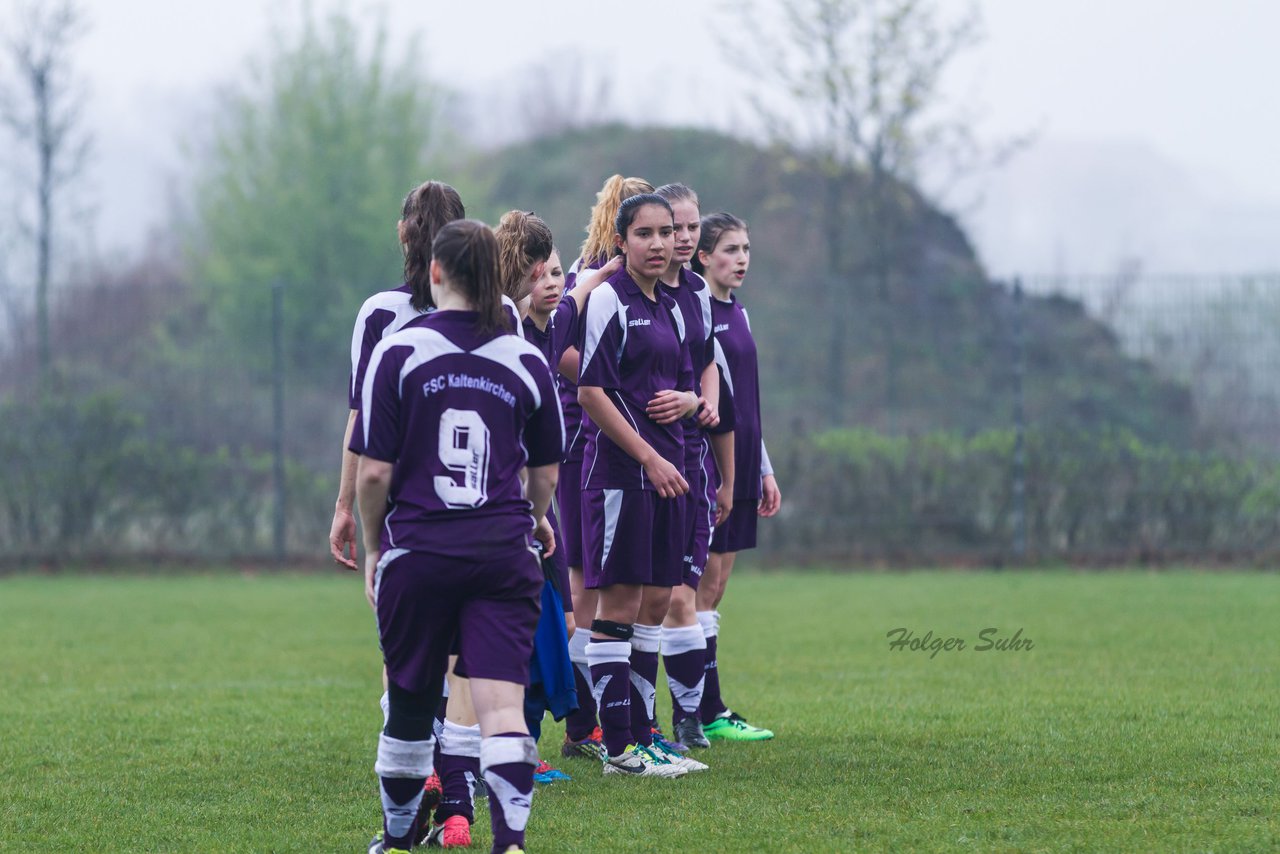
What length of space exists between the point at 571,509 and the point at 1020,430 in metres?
10.8

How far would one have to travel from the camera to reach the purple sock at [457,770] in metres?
4.71

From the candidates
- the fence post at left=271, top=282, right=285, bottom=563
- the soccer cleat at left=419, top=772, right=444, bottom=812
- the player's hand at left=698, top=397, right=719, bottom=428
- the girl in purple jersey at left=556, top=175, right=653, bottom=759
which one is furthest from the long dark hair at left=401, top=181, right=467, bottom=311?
the fence post at left=271, top=282, right=285, bottom=563

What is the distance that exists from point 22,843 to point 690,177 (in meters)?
31.8

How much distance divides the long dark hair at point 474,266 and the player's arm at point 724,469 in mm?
2528

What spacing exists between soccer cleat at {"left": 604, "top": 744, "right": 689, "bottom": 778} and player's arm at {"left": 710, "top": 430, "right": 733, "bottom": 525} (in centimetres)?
127

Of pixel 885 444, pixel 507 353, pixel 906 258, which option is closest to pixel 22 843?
pixel 507 353

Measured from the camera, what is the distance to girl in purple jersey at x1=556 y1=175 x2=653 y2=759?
20.3ft

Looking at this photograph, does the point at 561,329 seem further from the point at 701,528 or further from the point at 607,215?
the point at 701,528

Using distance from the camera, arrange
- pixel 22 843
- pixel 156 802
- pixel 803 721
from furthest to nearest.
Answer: pixel 803 721 < pixel 156 802 < pixel 22 843

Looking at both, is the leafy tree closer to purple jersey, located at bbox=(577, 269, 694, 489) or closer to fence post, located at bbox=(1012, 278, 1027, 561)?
fence post, located at bbox=(1012, 278, 1027, 561)

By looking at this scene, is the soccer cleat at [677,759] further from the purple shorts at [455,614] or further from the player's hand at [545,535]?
the purple shorts at [455,614]

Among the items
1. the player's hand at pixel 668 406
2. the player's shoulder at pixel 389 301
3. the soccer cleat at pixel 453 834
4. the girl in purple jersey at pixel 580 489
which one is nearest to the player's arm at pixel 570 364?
the girl in purple jersey at pixel 580 489

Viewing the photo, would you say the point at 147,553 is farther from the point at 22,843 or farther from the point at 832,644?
the point at 22,843

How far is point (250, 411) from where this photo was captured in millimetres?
16125
